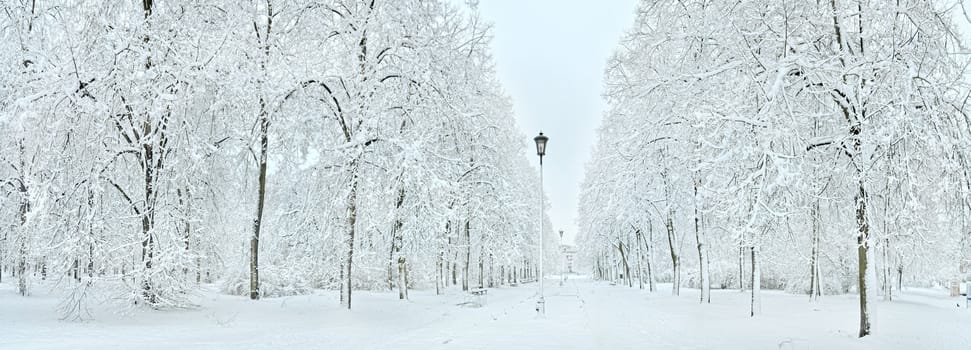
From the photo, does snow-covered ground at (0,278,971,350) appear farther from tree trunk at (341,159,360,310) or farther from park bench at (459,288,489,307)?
park bench at (459,288,489,307)

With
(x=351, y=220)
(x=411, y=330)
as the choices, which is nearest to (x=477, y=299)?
(x=351, y=220)

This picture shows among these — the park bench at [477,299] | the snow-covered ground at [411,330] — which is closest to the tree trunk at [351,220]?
the snow-covered ground at [411,330]

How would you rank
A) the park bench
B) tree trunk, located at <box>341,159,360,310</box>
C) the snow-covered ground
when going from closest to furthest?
the snow-covered ground < tree trunk, located at <box>341,159,360,310</box> < the park bench

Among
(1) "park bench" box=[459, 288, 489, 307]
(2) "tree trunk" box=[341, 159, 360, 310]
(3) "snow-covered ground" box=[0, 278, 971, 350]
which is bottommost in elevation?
(1) "park bench" box=[459, 288, 489, 307]

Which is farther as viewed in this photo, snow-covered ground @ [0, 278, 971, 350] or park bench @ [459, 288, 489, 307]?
park bench @ [459, 288, 489, 307]

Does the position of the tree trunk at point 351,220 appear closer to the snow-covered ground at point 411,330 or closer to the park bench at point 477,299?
the snow-covered ground at point 411,330

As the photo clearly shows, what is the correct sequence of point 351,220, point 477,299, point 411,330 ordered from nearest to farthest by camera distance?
1. point 411,330
2. point 351,220
3. point 477,299

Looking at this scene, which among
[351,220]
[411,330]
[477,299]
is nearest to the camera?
[411,330]

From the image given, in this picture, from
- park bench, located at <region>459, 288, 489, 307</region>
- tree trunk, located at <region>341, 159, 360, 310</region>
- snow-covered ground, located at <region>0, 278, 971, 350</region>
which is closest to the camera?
snow-covered ground, located at <region>0, 278, 971, 350</region>

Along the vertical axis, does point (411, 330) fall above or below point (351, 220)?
below

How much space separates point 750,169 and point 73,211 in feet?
39.9

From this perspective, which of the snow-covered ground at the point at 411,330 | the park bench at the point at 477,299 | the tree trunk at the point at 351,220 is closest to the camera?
the snow-covered ground at the point at 411,330

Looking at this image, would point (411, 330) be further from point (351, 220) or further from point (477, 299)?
point (477, 299)

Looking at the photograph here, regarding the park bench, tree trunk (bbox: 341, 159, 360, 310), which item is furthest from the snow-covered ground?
the park bench
